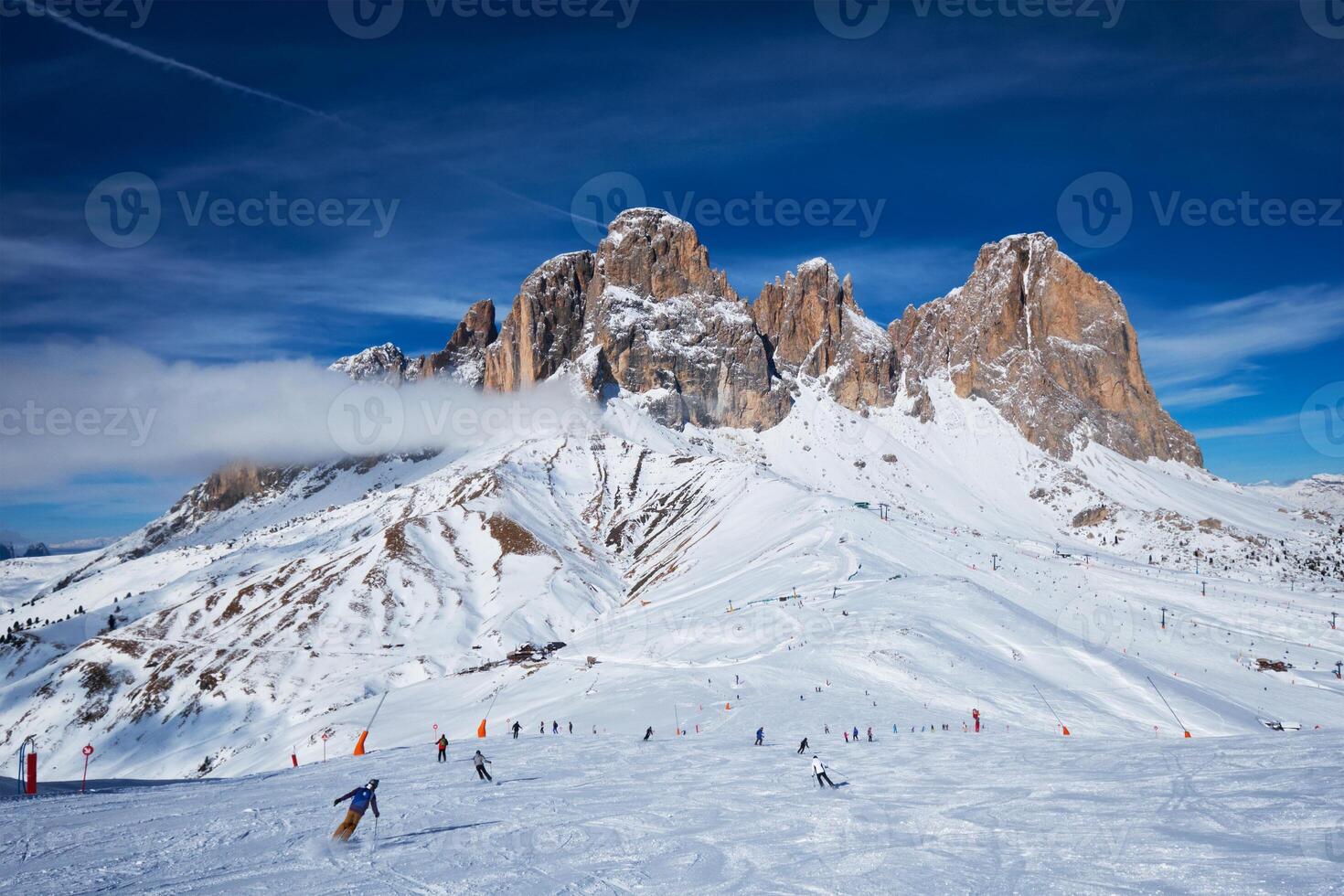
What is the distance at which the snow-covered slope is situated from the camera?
5166 centimetres

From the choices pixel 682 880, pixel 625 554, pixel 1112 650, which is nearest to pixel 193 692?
pixel 625 554

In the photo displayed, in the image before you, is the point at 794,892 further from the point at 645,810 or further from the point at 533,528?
the point at 533,528

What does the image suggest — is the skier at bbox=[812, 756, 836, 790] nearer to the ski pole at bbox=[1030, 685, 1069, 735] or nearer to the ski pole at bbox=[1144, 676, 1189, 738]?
the ski pole at bbox=[1030, 685, 1069, 735]

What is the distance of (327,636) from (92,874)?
111 m

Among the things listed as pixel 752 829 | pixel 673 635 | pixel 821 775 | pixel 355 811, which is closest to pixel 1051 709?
pixel 821 775

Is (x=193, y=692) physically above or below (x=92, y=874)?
below

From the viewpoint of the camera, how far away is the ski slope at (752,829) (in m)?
15.9

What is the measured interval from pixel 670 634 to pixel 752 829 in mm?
53062

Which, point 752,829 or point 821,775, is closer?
point 752,829

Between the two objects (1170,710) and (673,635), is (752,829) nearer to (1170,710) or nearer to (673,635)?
(1170,710)

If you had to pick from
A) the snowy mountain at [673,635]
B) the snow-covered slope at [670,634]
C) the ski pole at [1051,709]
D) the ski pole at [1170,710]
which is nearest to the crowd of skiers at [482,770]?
the snowy mountain at [673,635]

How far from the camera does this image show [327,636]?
11975cm

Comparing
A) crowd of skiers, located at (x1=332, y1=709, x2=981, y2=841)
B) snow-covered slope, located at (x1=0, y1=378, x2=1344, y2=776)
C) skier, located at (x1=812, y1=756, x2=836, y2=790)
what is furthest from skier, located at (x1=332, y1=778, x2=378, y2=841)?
snow-covered slope, located at (x1=0, y1=378, x2=1344, y2=776)

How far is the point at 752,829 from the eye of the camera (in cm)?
2038
